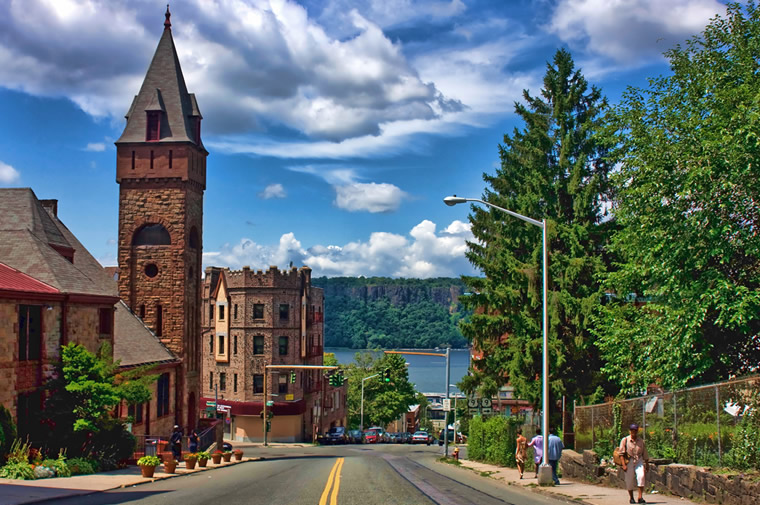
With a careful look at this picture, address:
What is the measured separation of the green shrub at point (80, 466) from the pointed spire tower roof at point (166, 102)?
24758 millimetres

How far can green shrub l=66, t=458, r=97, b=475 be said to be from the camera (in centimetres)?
2270

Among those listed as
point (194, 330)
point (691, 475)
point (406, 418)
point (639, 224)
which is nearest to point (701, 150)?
point (639, 224)

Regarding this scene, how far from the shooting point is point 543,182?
102 feet

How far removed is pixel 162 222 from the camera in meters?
44.1

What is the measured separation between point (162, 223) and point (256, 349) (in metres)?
29.3

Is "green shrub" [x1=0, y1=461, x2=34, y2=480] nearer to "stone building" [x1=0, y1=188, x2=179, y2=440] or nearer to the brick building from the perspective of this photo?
"stone building" [x1=0, y1=188, x2=179, y2=440]

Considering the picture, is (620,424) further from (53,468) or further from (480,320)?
(53,468)

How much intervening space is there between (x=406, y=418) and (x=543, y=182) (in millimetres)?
110541

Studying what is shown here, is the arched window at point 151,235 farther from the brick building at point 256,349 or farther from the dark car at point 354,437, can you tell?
the dark car at point 354,437

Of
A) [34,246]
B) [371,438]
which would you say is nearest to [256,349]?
[371,438]

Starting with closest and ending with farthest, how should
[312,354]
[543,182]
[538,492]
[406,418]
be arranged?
1. [538,492]
2. [543,182]
3. [312,354]
4. [406,418]

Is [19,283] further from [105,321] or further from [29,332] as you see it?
[105,321]

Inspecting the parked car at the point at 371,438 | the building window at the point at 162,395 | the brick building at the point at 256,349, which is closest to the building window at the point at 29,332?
the building window at the point at 162,395

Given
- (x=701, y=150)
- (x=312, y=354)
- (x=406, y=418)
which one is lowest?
(x=406, y=418)
